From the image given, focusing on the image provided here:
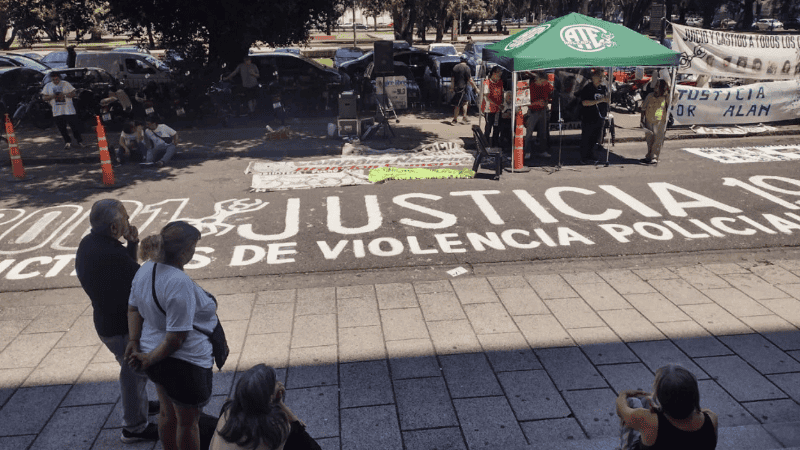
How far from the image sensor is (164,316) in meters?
3.20

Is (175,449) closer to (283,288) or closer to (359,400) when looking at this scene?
(359,400)

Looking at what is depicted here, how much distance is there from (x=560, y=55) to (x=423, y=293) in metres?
6.55

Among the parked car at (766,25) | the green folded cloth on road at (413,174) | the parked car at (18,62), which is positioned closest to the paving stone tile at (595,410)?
the green folded cloth on road at (413,174)

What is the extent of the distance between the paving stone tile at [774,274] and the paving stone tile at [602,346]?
2480 millimetres

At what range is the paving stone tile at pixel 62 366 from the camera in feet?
15.7

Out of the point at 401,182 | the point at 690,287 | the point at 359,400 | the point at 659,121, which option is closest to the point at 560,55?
the point at 659,121

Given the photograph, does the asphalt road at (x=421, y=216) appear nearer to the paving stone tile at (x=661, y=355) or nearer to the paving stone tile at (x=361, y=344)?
the paving stone tile at (x=361, y=344)

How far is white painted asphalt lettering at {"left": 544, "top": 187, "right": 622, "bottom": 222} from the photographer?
344 inches

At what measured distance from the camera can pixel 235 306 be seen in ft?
20.1

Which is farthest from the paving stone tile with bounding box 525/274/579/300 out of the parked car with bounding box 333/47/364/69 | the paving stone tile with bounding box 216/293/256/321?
the parked car with bounding box 333/47/364/69

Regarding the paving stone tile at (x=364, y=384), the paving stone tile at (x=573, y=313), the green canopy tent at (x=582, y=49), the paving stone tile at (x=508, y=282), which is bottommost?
the paving stone tile at (x=364, y=384)

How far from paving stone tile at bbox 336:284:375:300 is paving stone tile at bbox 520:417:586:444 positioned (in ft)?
8.58

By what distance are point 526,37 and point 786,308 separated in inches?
309

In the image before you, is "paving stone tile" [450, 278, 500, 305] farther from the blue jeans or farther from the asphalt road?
the blue jeans
